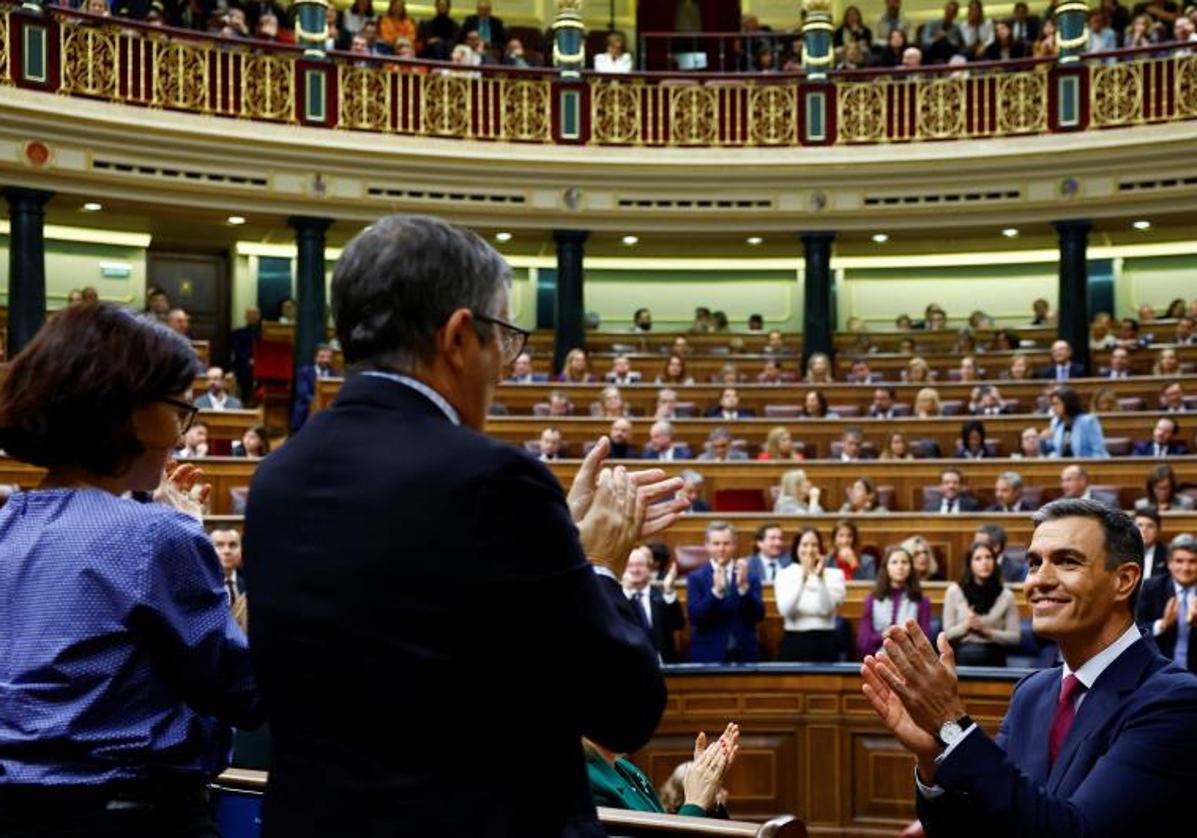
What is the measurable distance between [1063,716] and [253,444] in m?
8.84

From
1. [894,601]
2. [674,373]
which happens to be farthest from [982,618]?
[674,373]

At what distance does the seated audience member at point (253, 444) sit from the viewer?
10.5m

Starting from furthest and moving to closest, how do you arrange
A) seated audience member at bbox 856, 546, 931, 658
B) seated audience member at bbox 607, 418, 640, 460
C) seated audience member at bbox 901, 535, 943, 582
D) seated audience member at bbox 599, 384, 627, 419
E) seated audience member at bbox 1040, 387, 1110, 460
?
seated audience member at bbox 599, 384, 627, 419 → seated audience member at bbox 607, 418, 640, 460 → seated audience member at bbox 1040, 387, 1110, 460 → seated audience member at bbox 901, 535, 943, 582 → seated audience member at bbox 856, 546, 931, 658

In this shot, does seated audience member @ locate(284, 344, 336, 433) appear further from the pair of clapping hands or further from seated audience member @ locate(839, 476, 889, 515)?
the pair of clapping hands

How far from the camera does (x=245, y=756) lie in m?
4.05

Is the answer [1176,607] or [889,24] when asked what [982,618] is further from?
[889,24]

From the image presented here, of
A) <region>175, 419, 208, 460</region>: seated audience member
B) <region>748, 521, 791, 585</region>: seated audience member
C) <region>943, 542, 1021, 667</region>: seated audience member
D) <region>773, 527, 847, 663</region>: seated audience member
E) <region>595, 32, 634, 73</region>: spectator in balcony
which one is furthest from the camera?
<region>595, 32, 634, 73</region>: spectator in balcony

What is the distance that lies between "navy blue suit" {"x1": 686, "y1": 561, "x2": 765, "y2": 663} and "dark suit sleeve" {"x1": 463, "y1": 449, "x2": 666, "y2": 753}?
19.0 feet

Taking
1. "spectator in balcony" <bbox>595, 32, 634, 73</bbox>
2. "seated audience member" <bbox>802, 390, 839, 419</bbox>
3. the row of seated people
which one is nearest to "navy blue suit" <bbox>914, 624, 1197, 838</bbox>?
the row of seated people

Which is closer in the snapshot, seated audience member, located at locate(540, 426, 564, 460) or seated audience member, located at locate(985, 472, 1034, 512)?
seated audience member, located at locate(985, 472, 1034, 512)

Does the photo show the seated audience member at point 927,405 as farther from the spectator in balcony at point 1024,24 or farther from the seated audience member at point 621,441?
the spectator in balcony at point 1024,24

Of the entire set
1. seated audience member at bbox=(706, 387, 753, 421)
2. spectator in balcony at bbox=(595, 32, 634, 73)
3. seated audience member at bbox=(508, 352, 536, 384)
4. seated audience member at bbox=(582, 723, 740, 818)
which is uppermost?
spectator in balcony at bbox=(595, 32, 634, 73)

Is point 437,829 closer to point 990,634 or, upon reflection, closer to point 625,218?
point 990,634

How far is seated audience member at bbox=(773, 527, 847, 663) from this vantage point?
724cm
